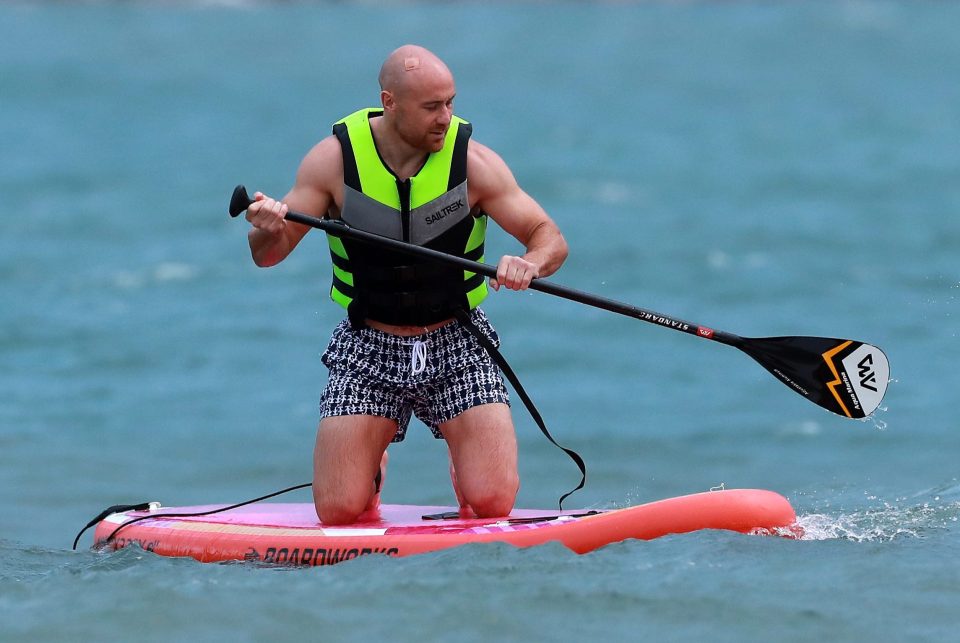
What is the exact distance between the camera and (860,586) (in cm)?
531

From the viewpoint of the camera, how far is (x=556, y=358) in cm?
1241

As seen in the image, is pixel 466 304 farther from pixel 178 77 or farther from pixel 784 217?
pixel 178 77

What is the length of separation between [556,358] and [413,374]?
258 inches

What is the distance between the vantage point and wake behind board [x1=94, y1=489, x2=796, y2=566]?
5496mm

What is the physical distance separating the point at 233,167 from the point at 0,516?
18522mm

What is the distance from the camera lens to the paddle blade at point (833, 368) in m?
5.93

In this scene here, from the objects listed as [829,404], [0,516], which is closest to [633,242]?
[0,516]

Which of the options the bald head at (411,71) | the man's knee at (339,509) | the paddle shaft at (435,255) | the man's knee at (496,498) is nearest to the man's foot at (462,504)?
the man's knee at (496,498)

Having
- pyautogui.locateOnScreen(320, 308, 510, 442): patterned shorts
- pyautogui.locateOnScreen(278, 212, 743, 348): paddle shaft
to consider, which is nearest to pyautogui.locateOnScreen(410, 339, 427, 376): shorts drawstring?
pyautogui.locateOnScreen(320, 308, 510, 442): patterned shorts

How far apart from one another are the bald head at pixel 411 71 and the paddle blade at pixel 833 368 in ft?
5.19

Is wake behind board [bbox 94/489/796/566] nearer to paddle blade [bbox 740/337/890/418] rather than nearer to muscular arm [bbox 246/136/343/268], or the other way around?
paddle blade [bbox 740/337/890/418]

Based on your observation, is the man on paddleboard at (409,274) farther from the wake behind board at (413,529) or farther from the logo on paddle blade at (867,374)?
the logo on paddle blade at (867,374)

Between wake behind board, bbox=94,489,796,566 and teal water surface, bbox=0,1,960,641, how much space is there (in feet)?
0.25

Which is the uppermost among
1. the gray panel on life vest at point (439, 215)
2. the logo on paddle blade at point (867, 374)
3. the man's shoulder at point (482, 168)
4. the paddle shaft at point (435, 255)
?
the man's shoulder at point (482, 168)
